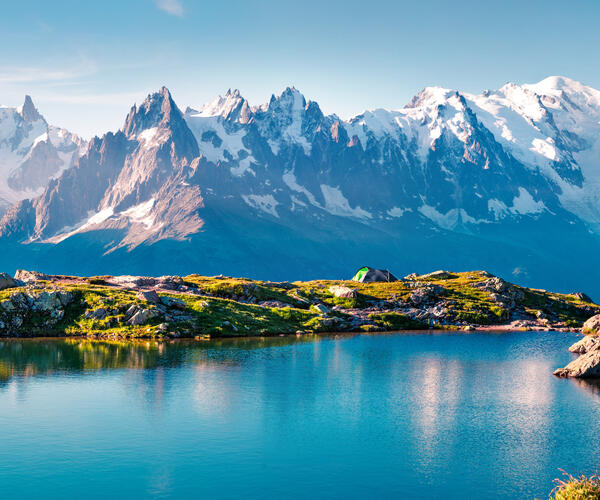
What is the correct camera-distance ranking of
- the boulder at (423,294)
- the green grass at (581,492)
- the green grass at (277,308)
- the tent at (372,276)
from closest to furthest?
the green grass at (581,492)
the green grass at (277,308)
the boulder at (423,294)
the tent at (372,276)

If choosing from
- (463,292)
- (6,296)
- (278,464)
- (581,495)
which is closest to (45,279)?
(6,296)

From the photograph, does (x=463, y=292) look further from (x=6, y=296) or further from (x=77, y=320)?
(x=6, y=296)

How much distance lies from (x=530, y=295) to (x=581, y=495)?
125234 millimetres

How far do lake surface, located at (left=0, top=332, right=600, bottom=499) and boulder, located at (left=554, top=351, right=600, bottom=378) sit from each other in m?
3.26

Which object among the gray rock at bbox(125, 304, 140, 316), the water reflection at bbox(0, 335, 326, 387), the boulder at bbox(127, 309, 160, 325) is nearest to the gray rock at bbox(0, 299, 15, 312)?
the water reflection at bbox(0, 335, 326, 387)

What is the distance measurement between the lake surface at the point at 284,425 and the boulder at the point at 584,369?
3262 mm

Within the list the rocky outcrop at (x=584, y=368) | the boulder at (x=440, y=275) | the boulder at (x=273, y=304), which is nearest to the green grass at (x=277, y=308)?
the boulder at (x=273, y=304)

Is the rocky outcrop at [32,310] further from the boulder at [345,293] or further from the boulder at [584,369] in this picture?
the boulder at [584,369]

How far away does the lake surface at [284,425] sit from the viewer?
4256 cm

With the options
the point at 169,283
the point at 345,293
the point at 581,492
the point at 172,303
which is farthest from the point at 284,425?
the point at 345,293

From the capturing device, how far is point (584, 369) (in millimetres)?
77062

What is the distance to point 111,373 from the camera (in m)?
75.4

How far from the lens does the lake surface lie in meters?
42.6

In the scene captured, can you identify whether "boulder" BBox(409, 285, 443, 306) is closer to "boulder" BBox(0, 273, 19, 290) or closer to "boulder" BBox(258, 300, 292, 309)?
"boulder" BBox(258, 300, 292, 309)
